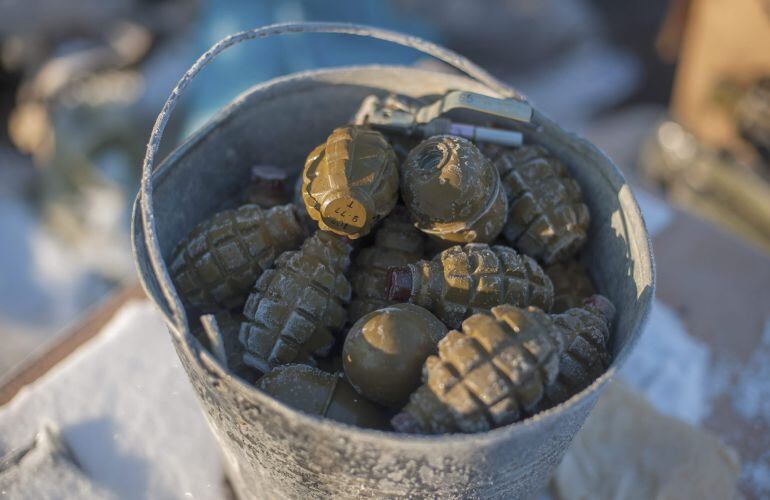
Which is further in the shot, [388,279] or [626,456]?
[626,456]

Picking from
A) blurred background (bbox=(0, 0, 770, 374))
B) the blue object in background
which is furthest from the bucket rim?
the blue object in background

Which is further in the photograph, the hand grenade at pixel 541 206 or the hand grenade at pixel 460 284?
the hand grenade at pixel 541 206

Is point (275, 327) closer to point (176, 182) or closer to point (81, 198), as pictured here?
point (176, 182)

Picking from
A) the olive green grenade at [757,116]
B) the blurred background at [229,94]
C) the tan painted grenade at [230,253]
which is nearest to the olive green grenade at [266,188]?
the tan painted grenade at [230,253]

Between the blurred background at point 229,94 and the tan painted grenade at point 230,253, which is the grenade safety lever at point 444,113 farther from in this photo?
the blurred background at point 229,94

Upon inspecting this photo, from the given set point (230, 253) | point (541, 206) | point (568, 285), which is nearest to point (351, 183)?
point (230, 253)

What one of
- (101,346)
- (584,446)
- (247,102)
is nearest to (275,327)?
(247,102)

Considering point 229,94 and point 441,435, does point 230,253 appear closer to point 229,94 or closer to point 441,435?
point 441,435
